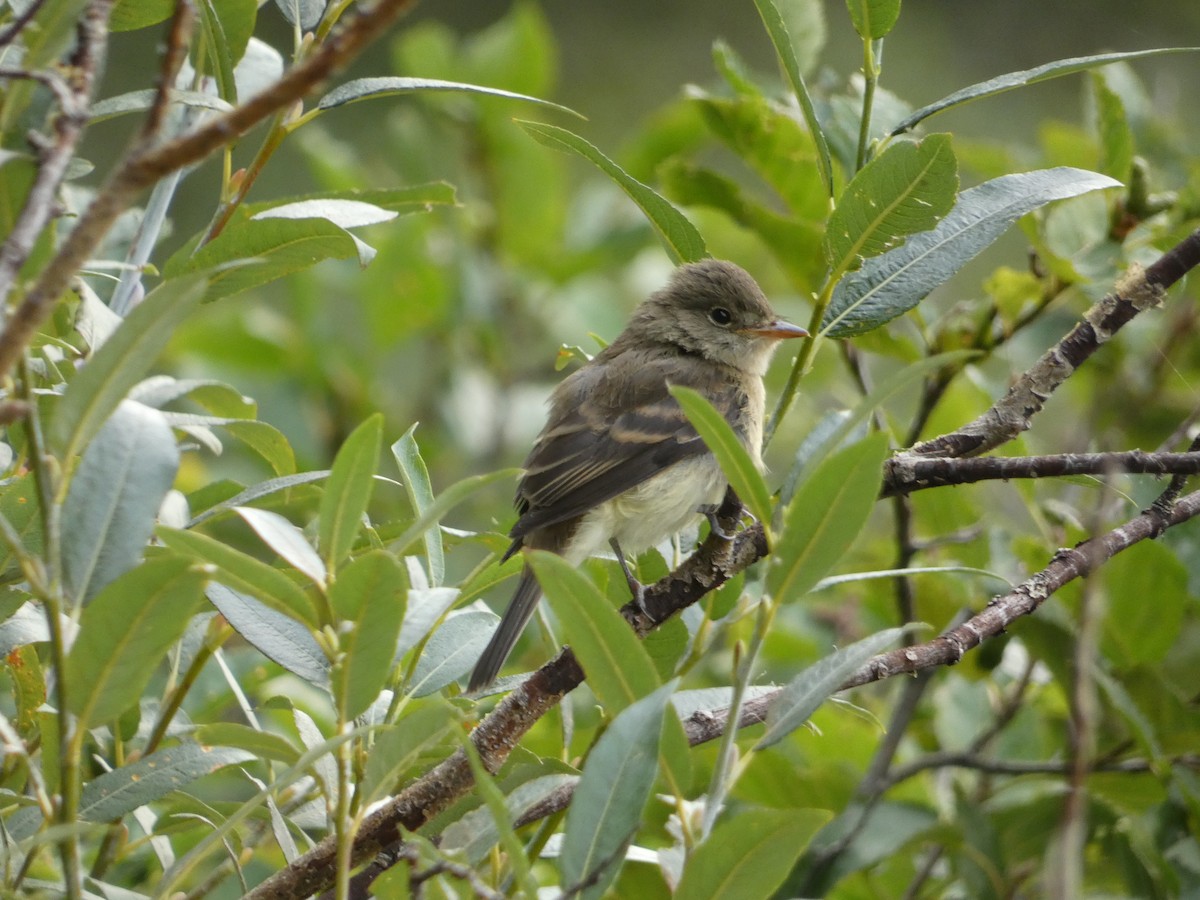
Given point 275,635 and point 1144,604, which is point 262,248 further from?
point 1144,604

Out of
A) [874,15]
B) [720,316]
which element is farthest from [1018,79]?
[720,316]

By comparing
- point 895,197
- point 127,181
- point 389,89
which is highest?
point 389,89

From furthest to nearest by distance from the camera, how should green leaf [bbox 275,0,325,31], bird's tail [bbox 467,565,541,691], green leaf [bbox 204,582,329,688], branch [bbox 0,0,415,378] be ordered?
Result: bird's tail [bbox 467,565,541,691] < green leaf [bbox 275,0,325,31] < green leaf [bbox 204,582,329,688] < branch [bbox 0,0,415,378]

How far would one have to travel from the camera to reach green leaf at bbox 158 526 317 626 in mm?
1373

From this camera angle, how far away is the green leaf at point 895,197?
1.90 m

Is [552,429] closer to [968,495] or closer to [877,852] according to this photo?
[968,495]

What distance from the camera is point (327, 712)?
335 centimetres

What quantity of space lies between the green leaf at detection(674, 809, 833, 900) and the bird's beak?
9.28 ft

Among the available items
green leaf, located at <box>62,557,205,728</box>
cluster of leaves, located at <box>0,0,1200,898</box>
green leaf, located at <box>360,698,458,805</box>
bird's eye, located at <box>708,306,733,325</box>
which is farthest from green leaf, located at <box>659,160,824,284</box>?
green leaf, located at <box>62,557,205,728</box>

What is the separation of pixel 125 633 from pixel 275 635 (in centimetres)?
38

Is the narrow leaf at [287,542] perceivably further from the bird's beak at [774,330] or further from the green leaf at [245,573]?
the bird's beak at [774,330]

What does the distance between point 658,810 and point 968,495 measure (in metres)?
1.24

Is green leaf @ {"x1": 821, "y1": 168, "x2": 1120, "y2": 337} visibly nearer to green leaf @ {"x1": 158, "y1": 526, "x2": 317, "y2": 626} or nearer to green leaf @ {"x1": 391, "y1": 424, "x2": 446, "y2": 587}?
green leaf @ {"x1": 391, "y1": 424, "x2": 446, "y2": 587}

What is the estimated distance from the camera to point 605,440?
3.62m
